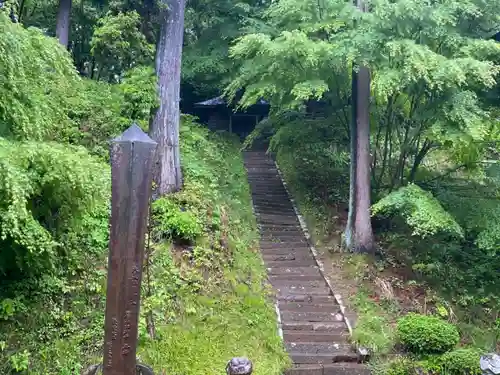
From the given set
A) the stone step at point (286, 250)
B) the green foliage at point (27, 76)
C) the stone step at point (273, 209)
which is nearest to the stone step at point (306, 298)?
the stone step at point (286, 250)

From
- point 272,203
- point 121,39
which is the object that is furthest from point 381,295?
point 121,39

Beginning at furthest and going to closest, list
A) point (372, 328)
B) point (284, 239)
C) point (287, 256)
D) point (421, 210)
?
point (284, 239) → point (287, 256) → point (421, 210) → point (372, 328)

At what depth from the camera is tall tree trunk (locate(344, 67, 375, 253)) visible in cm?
998

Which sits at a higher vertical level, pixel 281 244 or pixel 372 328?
pixel 281 244

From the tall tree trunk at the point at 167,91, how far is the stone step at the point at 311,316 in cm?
328

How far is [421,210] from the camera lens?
819 cm

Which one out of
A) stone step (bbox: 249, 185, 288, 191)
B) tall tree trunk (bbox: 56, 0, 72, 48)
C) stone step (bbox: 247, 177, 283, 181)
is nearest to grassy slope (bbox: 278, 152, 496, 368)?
stone step (bbox: 249, 185, 288, 191)

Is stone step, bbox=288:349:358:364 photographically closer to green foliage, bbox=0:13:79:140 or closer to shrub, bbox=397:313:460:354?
shrub, bbox=397:313:460:354

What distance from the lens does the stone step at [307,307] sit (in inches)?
333

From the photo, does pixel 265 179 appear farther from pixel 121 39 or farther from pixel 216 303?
pixel 216 303

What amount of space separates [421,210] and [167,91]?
206 inches

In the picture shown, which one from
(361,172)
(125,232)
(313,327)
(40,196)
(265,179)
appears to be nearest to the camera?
(125,232)

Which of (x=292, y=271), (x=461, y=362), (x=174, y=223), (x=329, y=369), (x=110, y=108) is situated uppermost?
(x=110, y=108)

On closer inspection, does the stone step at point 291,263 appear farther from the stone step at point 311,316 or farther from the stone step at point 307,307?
the stone step at point 311,316
